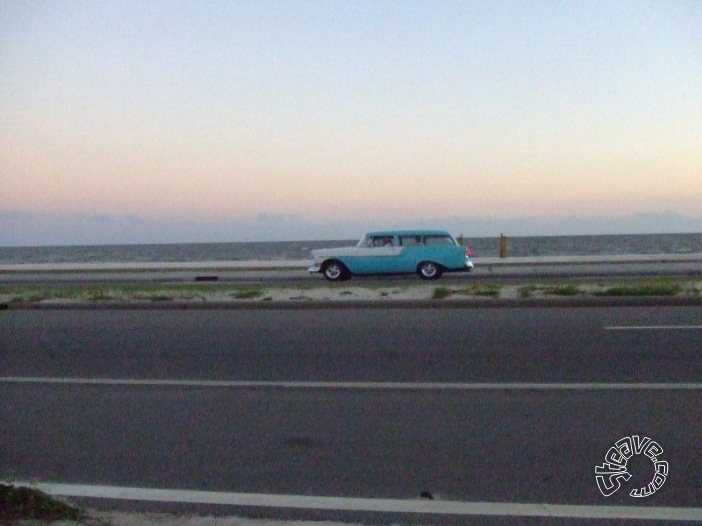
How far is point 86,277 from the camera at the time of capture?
2847 cm

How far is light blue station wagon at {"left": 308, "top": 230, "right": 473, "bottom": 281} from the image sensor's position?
23953mm

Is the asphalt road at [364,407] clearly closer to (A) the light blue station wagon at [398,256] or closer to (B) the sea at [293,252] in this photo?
(A) the light blue station wagon at [398,256]

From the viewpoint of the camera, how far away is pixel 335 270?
2416 centimetres

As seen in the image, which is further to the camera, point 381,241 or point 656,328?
point 381,241

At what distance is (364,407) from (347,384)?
979 mm

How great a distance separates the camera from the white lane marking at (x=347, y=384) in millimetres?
7645

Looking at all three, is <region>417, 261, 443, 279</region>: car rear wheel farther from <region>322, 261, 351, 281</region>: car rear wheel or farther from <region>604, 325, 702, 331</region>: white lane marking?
<region>604, 325, 702, 331</region>: white lane marking

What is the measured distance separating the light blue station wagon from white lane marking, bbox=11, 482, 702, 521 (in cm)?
1909

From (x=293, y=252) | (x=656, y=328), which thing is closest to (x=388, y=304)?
(x=656, y=328)

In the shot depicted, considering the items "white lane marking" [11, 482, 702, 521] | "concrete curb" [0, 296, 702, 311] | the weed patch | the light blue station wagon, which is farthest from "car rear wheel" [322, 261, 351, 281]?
the weed patch

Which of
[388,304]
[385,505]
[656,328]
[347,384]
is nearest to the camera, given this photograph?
[385,505]

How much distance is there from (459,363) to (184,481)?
442 centimetres

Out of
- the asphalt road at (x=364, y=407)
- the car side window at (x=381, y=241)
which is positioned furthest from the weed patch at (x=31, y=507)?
the car side window at (x=381, y=241)

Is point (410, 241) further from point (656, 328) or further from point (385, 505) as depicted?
point (385, 505)
